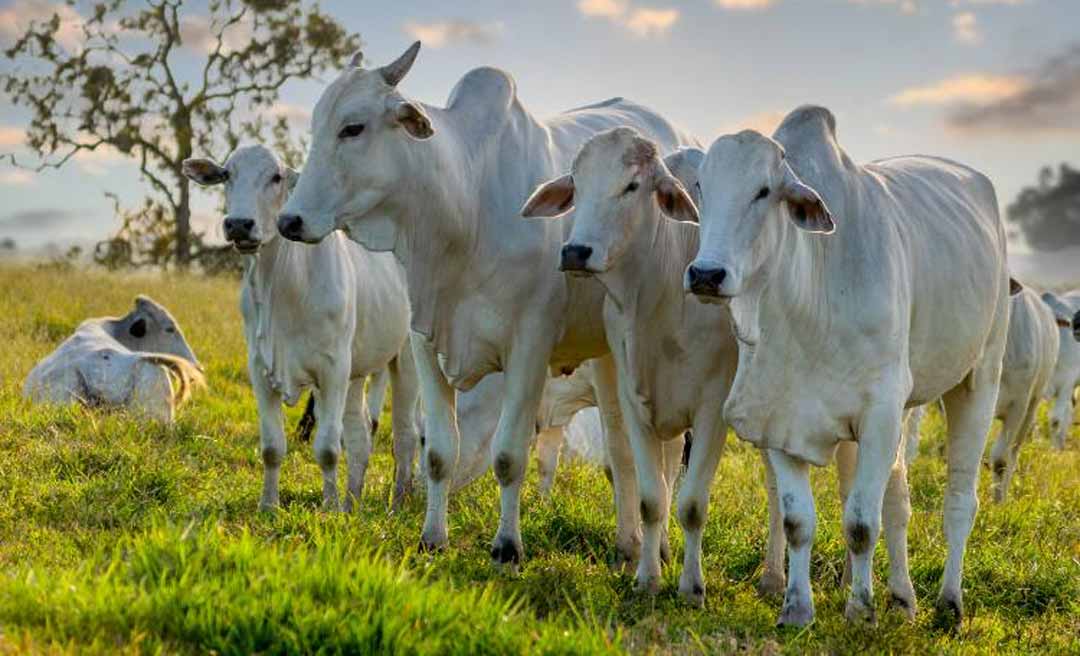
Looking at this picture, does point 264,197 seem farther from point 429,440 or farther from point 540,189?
point 540,189

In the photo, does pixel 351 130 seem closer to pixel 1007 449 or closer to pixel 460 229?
pixel 460 229

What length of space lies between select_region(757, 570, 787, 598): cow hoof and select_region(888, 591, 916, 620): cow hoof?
0.58m

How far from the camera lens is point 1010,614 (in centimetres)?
726

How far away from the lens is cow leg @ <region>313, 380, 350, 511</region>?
876cm

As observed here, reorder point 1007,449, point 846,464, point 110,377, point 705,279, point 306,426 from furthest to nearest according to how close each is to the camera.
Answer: point 110,377, point 306,426, point 1007,449, point 846,464, point 705,279

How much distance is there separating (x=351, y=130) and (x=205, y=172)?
7.57 ft

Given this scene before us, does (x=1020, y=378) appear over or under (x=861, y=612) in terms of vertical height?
over

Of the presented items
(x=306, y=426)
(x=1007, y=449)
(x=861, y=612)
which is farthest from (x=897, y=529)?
(x=306, y=426)

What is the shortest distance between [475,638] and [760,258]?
6.34 feet

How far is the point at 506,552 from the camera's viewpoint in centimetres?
682

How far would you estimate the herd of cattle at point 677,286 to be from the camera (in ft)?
19.1

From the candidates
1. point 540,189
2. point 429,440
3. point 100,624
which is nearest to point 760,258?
point 540,189

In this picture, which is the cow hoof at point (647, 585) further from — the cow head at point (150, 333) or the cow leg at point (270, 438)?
the cow head at point (150, 333)

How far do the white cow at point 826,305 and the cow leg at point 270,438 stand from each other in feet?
11.7
